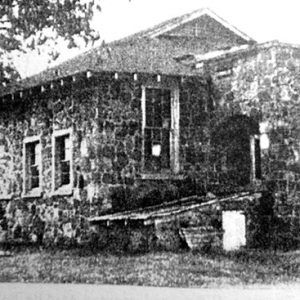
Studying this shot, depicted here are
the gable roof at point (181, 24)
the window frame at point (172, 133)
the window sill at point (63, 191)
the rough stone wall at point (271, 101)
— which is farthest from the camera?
the window frame at point (172, 133)

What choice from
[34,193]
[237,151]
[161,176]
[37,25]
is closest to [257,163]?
[237,151]

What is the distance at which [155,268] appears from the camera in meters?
4.38

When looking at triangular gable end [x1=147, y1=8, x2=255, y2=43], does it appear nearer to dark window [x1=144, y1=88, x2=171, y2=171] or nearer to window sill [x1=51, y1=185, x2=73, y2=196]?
dark window [x1=144, y1=88, x2=171, y2=171]

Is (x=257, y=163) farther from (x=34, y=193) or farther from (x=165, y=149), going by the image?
(x=34, y=193)

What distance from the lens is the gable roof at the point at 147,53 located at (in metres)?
4.94

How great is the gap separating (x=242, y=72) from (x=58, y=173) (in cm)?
137

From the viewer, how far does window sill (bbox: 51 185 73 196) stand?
5422 mm

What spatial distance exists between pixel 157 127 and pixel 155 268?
1.95m

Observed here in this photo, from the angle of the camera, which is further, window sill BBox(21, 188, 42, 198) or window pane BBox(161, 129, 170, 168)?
window pane BBox(161, 129, 170, 168)

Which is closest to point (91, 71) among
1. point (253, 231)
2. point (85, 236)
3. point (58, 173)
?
point (58, 173)

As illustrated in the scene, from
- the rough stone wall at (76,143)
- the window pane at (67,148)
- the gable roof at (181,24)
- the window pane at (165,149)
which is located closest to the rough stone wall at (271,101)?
the gable roof at (181,24)

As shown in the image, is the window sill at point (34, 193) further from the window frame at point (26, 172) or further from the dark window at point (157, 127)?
the dark window at point (157, 127)

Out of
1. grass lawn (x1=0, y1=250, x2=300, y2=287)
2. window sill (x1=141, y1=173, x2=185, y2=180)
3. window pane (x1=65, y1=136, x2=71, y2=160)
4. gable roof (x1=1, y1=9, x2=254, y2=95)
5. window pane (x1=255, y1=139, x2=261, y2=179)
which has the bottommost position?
grass lawn (x1=0, y1=250, x2=300, y2=287)

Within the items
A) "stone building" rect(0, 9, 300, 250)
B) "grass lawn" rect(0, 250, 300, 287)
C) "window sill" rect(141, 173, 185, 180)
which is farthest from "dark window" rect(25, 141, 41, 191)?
"window sill" rect(141, 173, 185, 180)
